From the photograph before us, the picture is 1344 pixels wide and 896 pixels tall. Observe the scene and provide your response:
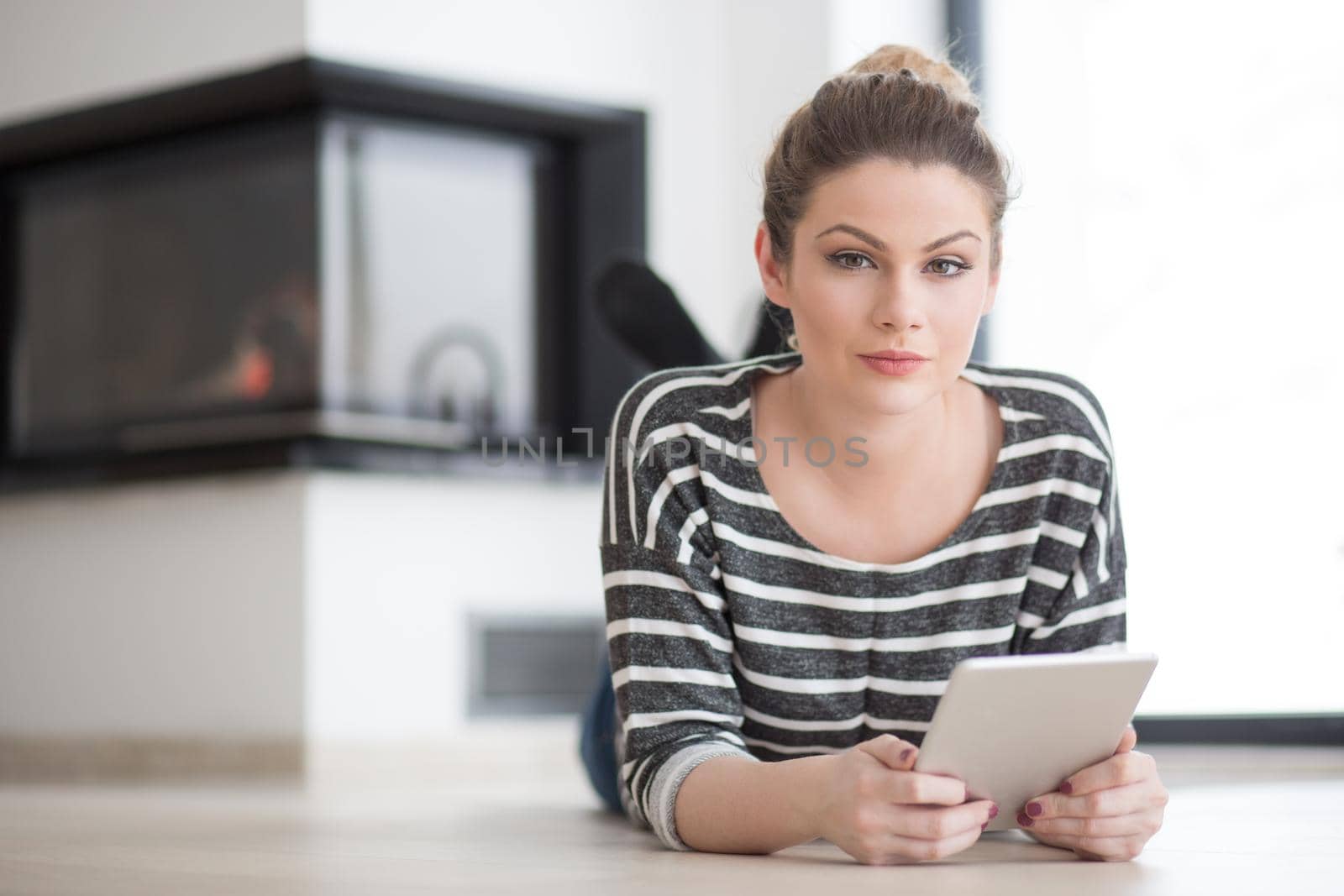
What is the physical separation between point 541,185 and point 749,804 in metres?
2.46

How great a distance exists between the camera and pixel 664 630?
4.48 feet

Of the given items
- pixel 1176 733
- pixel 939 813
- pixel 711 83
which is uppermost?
pixel 711 83

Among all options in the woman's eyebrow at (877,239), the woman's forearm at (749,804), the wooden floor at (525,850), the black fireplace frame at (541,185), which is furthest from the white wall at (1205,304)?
the woman's forearm at (749,804)

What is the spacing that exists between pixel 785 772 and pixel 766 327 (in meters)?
1.01

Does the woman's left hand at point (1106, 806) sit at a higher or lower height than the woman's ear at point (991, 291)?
lower

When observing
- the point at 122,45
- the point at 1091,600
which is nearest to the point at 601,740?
the point at 1091,600

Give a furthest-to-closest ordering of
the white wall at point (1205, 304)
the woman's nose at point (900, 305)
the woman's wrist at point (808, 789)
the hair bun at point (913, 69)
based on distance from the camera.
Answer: the white wall at point (1205, 304), the hair bun at point (913, 69), the woman's nose at point (900, 305), the woman's wrist at point (808, 789)

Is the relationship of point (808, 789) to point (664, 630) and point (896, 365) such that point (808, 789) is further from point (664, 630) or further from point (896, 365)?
point (896, 365)

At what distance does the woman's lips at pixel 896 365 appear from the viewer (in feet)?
4.30

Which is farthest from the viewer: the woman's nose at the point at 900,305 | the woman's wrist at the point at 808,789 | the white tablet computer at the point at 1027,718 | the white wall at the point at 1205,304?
the white wall at the point at 1205,304

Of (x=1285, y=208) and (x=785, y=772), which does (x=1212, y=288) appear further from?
(x=785, y=772)

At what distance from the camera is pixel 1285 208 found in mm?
2904

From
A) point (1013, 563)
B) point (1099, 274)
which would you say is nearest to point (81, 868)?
point (1013, 563)

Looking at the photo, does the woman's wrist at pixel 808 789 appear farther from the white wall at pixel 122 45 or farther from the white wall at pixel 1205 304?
the white wall at pixel 122 45
